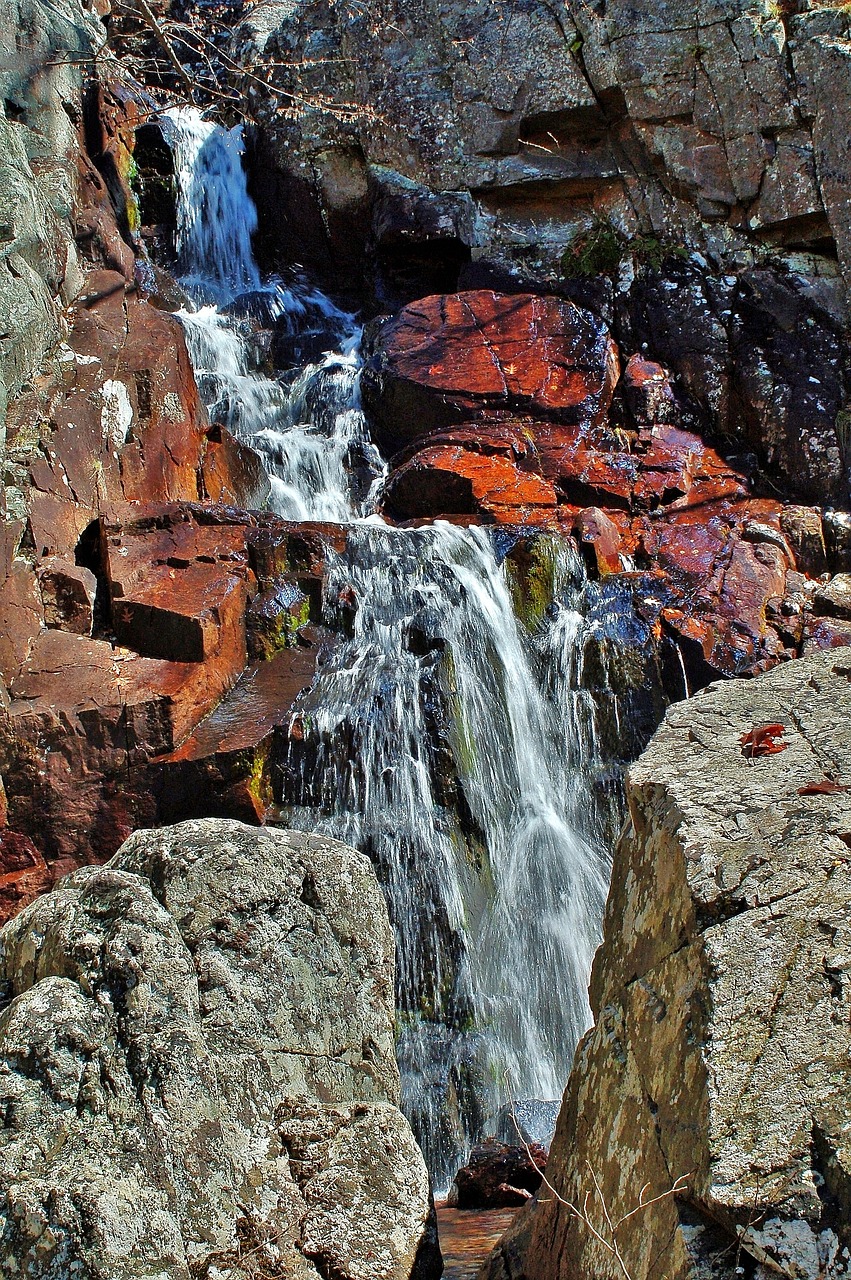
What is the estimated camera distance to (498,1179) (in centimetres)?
414

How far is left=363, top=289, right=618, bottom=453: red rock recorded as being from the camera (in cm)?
1095

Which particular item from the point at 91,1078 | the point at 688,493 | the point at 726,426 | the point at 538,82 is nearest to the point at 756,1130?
the point at 91,1078

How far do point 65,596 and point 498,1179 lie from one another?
4.83 m

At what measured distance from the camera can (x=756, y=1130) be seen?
5.97ft

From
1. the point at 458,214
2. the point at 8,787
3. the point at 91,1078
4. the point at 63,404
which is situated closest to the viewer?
the point at 91,1078

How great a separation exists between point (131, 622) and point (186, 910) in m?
5.00

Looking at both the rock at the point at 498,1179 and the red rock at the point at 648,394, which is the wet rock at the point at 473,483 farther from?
the rock at the point at 498,1179

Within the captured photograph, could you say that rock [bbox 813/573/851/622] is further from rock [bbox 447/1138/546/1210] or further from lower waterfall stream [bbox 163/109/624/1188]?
rock [bbox 447/1138/546/1210]

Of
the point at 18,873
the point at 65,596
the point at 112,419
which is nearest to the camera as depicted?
the point at 18,873

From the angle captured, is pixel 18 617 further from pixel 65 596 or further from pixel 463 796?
pixel 463 796

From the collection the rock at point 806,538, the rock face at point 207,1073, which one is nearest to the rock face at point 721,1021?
the rock face at point 207,1073

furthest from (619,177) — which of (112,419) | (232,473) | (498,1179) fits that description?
(498,1179)

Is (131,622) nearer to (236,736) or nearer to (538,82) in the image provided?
(236,736)

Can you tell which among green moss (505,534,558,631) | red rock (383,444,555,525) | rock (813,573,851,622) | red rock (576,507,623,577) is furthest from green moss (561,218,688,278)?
green moss (505,534,558,631)
